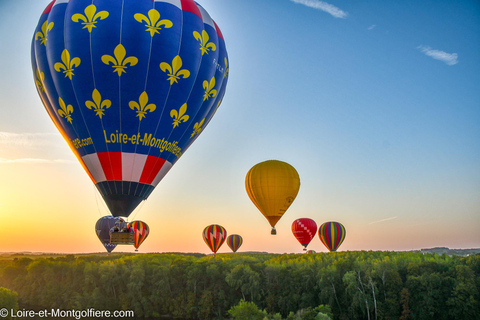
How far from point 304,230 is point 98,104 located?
45.7 metres

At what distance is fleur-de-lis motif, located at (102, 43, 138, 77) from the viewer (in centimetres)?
2084

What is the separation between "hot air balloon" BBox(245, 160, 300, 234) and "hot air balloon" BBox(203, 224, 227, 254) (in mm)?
20152

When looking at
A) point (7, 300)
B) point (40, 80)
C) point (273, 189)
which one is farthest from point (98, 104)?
point (273, 189)

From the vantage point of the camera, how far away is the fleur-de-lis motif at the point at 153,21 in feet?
69.8

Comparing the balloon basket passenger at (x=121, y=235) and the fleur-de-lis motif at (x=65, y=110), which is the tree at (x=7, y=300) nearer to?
the balloon basket passenger at (x=121, y=235)

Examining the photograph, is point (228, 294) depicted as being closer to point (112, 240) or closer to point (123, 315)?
point (123, 315)

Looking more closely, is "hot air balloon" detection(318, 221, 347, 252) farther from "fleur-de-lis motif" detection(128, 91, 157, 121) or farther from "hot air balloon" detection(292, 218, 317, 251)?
"fleur-de-lis motif" detection(128, 91, 157, 121)

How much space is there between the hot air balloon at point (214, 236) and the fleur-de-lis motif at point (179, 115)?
46312 millimetres

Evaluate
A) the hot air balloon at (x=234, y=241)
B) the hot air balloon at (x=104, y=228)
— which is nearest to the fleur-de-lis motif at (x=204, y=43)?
the hot air balloon at (x=104, y=228)

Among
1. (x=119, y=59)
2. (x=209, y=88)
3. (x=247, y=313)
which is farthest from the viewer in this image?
(x=247, y=313)

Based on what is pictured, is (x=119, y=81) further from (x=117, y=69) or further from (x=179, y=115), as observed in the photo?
(x=179, y=115)

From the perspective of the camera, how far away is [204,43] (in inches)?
923

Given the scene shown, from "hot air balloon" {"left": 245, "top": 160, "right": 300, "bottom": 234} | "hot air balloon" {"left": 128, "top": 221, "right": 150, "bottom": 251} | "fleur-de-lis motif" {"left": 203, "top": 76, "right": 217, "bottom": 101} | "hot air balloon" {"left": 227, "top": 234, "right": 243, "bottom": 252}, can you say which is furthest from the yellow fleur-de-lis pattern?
"hot air balloon" {"left": 227, "top": 234, "right": 243, "bottom": 252}

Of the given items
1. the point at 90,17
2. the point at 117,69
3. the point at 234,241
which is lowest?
the point at 234,241
